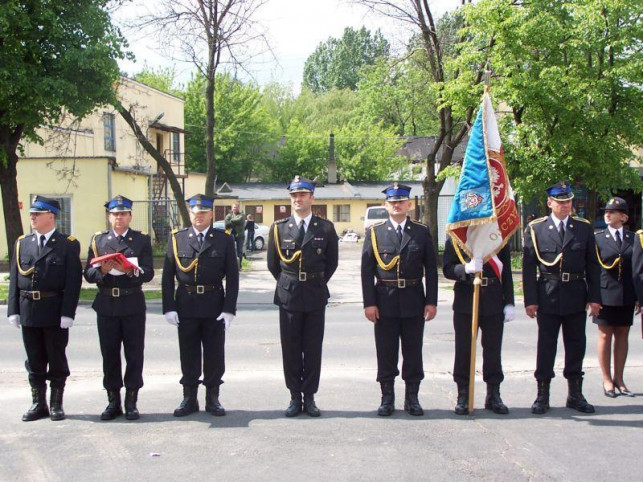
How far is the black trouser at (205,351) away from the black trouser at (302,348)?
23.3 inches

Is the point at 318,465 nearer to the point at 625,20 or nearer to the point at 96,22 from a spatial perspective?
the point at 96,22

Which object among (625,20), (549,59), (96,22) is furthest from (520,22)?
(96,22)

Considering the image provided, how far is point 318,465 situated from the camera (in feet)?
17.2

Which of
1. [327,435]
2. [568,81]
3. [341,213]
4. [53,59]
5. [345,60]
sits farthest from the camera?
[345,60]

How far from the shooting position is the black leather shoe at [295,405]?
652cm

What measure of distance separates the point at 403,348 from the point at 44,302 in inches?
128

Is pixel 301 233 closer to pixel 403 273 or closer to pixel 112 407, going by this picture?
pixel 403 273

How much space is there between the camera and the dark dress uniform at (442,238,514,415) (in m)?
6.56

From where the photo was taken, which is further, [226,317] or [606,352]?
[606,352]

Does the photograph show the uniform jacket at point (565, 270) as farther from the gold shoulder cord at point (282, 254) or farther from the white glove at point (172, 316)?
the white glove at point (172, 316)

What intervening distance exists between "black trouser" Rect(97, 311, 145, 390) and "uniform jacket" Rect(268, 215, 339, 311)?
1.33 m

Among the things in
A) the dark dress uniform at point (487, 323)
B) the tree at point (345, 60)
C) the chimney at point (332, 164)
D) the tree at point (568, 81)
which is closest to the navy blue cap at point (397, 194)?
the dark dress uniform at point (487, 323)

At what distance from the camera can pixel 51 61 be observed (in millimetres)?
15984

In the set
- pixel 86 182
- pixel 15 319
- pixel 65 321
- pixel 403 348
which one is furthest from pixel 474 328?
pixel 86 182
